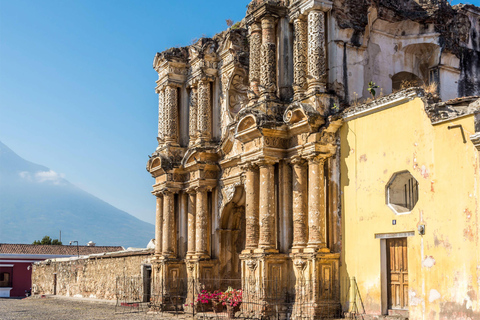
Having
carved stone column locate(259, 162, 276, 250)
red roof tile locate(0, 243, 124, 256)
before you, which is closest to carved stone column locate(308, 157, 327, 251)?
carved stone column locate(259, 162, 276, 250)

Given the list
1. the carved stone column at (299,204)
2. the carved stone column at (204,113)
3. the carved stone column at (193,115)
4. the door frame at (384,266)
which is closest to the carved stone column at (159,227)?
the carved stone column at (193,115)

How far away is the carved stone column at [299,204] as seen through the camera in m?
15.3

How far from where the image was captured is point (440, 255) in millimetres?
11750

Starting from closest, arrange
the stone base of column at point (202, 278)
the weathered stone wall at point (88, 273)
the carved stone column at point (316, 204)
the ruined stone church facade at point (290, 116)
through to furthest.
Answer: the carved stone column at point (316, 204), the ruined stone church facade at point (290, 116), the stone base of column at point (202, 278), the weathered stone wall at point (88, 273)

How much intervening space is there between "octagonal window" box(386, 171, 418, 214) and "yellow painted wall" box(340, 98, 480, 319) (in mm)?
167

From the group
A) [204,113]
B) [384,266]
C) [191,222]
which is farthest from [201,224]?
[384,266]

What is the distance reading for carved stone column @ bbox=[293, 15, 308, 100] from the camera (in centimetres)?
1599

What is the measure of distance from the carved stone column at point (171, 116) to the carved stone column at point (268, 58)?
5813 millimetres

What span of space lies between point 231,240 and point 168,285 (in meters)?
2.87

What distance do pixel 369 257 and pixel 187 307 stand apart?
8100mm

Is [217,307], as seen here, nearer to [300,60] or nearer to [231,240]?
[231,240]

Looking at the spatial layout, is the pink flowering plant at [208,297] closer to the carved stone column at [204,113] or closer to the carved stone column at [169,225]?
the carved stone column at [169,225]

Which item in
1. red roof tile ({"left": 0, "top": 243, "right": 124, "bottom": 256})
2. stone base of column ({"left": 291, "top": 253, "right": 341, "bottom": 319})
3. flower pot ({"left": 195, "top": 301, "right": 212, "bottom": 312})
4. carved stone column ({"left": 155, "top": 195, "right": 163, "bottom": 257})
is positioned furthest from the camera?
red roof tile ({"left": 0, "top": 243, "right": 124, "bottom": 256})

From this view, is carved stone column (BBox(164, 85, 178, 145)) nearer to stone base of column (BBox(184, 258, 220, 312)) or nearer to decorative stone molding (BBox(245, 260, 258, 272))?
stone base of column (BBox(184, 258, 220, 312))
